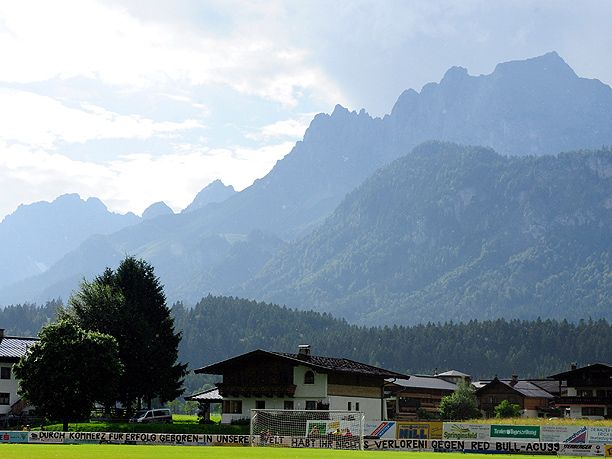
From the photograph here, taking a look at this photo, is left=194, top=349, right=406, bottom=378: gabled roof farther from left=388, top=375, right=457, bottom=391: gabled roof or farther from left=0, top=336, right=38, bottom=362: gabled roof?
left=388, top=375, right=457, bottom=391: gabled roof

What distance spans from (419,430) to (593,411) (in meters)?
68.3

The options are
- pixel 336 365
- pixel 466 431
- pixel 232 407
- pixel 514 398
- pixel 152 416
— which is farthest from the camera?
pixel 514 398

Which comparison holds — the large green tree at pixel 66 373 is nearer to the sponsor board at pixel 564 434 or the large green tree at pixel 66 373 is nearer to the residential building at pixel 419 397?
the sponsor board at pixel 564 434

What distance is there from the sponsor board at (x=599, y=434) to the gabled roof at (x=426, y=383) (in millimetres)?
90303

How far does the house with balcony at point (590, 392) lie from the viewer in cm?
12875

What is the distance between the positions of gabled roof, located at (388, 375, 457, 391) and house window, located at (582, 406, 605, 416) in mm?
34203

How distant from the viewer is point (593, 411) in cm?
12962

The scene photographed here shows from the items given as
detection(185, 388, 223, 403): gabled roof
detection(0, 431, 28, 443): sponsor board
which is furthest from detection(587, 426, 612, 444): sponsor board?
detection(185, 388, 223, 403): gabled roof

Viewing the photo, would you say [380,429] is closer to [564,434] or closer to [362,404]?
[564,434]

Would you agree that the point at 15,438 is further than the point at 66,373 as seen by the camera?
No

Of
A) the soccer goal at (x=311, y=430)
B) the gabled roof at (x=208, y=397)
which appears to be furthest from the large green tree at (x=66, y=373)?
the gabled roof at (x=208, y=397)

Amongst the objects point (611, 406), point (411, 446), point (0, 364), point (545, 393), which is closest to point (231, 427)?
point (411, 446)

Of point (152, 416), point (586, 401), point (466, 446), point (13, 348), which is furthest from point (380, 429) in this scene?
point (586, 401)

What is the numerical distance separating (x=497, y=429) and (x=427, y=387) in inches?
3841
